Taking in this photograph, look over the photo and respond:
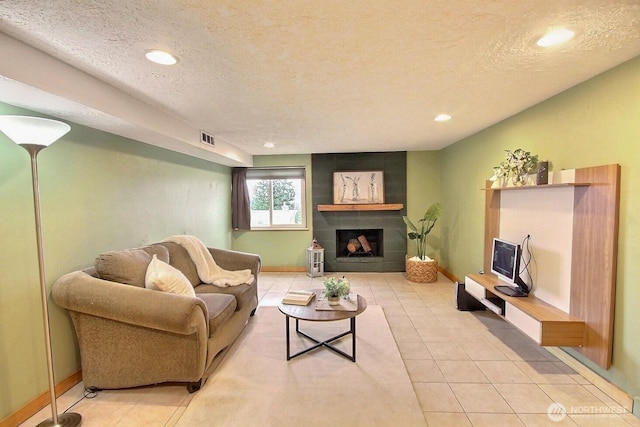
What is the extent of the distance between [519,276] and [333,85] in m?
2.42

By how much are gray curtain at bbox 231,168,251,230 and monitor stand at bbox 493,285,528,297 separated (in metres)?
4.17

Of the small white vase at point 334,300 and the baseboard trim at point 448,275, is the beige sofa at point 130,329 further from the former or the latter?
the baseboard trim at point 448,275

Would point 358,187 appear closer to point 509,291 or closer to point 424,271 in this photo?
point 424,271

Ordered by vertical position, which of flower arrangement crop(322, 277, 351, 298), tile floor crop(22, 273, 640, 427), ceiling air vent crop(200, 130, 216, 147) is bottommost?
tile floor crop(22, 273, 640, 427)

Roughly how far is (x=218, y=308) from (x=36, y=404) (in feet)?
4.02

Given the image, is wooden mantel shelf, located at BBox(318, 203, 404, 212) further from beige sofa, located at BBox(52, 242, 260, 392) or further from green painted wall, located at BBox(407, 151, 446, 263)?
beige sofa, located at BBox(52, 242, 260, 392)

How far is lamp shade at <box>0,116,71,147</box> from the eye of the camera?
1.46 meters

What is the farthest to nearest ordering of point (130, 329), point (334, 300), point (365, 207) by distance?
1. point (365, 207)
2. point (334, 300)
3. point (130, 329)

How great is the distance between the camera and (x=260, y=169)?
5.53 metres

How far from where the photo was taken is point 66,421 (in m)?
1.76

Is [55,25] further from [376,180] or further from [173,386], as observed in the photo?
[376,180]

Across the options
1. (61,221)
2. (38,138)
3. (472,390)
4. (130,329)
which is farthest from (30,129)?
(472,390)

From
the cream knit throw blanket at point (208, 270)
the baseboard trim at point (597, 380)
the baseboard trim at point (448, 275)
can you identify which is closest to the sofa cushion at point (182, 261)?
the cream knit throw blanket at point (208, 270)

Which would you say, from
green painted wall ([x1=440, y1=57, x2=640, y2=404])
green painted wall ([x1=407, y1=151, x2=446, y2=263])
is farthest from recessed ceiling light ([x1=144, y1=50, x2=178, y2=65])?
green painted wall ([x1=407, y1=151, x2=446, y2=263])
